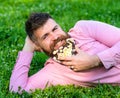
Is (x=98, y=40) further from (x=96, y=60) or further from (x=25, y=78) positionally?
(x=25, y=78)

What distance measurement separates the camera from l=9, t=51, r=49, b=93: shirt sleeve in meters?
6.23

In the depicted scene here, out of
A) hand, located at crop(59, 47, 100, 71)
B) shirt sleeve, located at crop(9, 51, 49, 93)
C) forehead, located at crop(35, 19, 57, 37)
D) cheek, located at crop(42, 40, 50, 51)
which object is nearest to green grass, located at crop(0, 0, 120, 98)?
shirt sleeve, located at crop(9, 51, 49, 93)

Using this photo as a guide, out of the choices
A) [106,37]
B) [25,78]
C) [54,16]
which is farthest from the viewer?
[54,16]

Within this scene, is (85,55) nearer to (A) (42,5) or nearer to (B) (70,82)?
(B) (70,82)

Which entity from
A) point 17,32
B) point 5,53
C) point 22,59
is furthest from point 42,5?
point 22,59

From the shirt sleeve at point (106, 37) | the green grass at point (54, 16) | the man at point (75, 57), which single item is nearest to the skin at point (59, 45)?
the man at point (75, 57)

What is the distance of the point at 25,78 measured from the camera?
632 centimetres

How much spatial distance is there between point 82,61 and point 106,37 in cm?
46

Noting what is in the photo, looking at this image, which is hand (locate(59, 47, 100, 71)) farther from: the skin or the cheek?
the cheek

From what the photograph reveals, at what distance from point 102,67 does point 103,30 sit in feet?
1.40

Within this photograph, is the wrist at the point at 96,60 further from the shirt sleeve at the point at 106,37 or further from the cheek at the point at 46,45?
the cheek at the point at 46,45

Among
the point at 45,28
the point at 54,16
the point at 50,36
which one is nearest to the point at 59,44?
the point at 50,36

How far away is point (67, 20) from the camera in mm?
9625

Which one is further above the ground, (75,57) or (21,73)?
(75,57)
